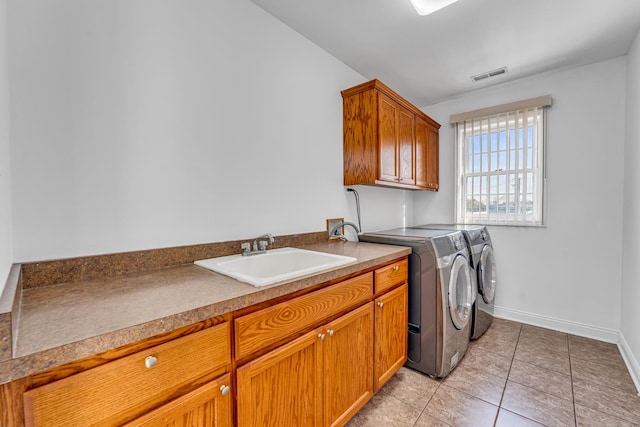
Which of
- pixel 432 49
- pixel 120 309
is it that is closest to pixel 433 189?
pixel 432 49

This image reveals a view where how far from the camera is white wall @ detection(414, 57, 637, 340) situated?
2344 mm

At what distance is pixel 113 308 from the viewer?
2.56 ft

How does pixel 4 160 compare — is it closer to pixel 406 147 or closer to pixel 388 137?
pixel 388 137

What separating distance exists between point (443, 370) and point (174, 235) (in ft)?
6.30

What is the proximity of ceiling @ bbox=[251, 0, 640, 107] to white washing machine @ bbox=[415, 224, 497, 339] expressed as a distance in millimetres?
1512

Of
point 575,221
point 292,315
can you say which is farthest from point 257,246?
point 575,221

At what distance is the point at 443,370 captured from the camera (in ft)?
6.04

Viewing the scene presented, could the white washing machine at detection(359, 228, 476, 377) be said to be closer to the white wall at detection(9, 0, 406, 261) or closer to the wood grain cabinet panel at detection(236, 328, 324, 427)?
the white wall at detection(9, 0, 406, 261)

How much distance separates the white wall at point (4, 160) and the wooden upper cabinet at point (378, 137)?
1.94 metres

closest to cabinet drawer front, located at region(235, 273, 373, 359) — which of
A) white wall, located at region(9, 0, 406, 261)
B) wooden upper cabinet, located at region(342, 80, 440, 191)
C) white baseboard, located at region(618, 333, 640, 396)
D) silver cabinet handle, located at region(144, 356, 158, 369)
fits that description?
silver cabinet handle, located at region(144, 356, 158, 369)

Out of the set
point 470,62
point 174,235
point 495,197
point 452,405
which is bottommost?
point 452,405

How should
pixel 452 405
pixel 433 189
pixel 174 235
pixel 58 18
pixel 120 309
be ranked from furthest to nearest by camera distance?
pixel 433 189 → pixel 452 405 → pixel 174 235 → pixel 58 18 → pixel 120 309

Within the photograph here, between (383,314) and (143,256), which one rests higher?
(143,256)

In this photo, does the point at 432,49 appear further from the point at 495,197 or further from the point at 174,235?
the point at 174,235
